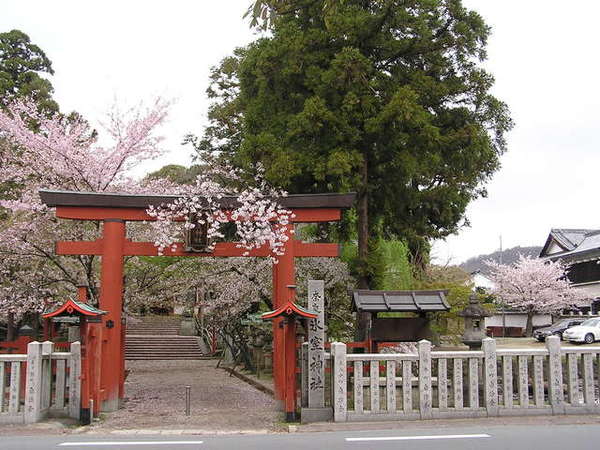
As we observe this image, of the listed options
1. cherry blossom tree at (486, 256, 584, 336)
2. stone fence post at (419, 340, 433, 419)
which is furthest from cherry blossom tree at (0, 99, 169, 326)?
cherry blossom tree at (486, 256, 584, 336)

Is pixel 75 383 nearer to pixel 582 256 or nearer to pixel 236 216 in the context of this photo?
pixel 236 216

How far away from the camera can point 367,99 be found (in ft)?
55.2

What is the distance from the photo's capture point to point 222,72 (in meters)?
26.9

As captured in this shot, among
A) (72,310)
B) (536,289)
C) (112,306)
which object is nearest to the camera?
(72,310)

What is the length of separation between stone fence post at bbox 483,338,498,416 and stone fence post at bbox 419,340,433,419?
108 cm

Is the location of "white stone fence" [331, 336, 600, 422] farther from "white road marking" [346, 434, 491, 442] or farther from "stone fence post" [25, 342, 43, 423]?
"stone fence post" [25, 342, 43, 423]

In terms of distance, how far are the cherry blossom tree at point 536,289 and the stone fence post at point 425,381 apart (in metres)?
28.8

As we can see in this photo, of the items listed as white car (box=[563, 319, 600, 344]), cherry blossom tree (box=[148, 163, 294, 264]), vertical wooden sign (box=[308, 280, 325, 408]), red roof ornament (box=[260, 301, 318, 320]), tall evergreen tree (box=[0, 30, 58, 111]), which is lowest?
white car (box=[563, 319, 600, 344])

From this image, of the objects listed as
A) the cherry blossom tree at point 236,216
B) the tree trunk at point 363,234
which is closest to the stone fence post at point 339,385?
the cherry blossom tree at point 236,216

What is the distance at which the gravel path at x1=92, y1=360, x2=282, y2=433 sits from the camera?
35.6ft

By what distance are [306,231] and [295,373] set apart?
11580 mm

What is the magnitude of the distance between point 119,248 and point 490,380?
320 inches

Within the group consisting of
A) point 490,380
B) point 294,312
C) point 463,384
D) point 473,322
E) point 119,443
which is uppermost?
point 294,312

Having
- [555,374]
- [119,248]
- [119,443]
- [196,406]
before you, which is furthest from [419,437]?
[119,248]
